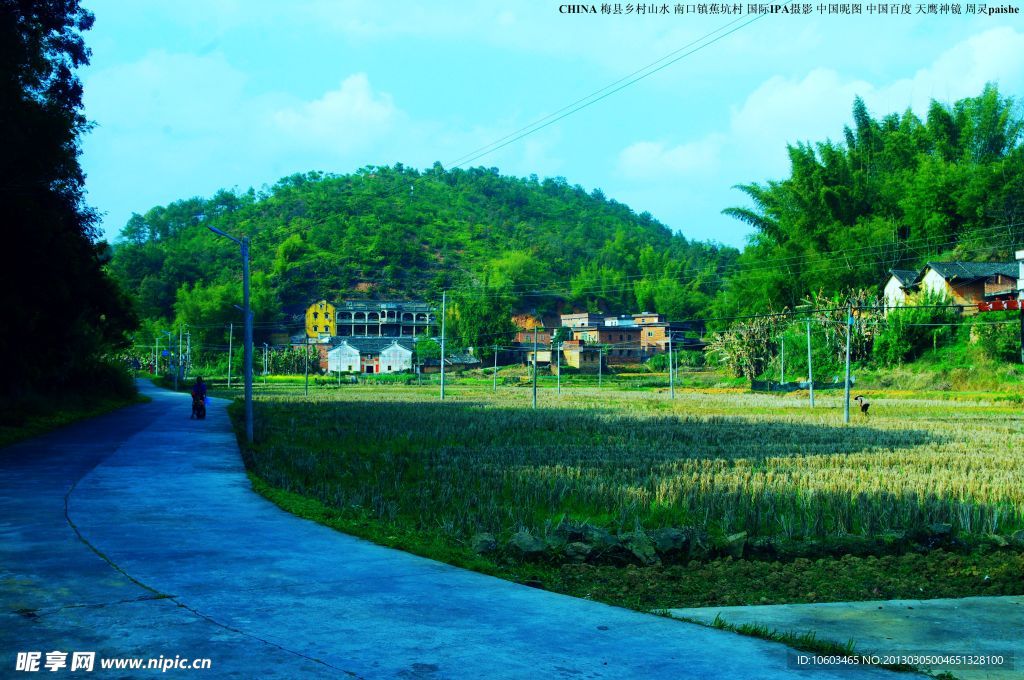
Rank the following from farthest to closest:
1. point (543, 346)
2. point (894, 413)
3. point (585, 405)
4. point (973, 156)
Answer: point (543, 346), point (973, 156), point (585, 405), point (894, 413)

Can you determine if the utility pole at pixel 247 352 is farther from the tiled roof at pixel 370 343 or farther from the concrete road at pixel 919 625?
the tiled roof at pixel 370 343

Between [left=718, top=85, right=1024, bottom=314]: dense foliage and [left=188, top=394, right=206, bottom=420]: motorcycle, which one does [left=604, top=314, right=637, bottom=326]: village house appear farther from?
[left=188, top=394, right=206, bottom=420]: motorcycle

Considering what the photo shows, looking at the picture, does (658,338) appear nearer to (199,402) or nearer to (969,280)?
(969,280)

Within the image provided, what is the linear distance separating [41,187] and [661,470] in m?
16.2

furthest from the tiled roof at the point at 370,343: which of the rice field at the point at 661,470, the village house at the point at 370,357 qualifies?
the rice field at the point at 661,470

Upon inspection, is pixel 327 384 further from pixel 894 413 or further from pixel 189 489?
pixel 189 489

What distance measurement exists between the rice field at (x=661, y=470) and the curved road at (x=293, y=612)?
9.03 feet

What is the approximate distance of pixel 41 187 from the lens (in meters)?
21.5

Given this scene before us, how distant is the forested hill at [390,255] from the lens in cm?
11812

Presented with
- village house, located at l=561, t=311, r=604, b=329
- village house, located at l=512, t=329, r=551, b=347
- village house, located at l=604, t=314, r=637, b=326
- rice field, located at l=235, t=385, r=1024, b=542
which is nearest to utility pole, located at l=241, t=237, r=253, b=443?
rice field, located at l=235, t=385, r=1024, b=542

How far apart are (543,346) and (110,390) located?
6156 cm

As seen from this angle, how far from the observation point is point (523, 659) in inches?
220

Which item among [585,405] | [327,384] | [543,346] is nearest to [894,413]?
[585,405]

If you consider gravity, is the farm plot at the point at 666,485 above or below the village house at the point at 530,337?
below
